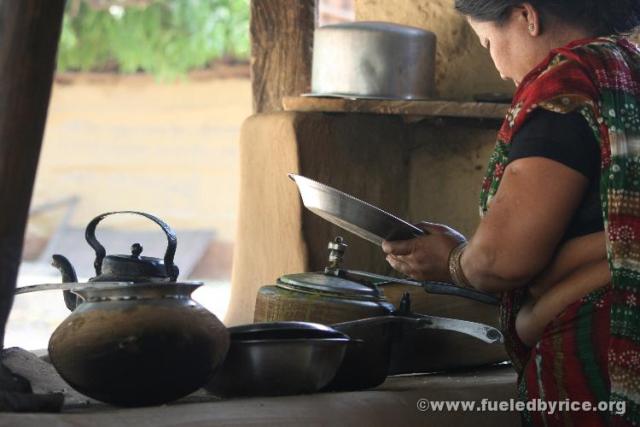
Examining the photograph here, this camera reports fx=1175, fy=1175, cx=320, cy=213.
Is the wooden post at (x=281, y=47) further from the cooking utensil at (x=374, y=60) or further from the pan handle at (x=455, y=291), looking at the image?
the pan handle at (x=455, y=291)

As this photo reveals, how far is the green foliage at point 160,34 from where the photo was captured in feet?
47.1

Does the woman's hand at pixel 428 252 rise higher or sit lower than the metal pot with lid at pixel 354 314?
→ higher

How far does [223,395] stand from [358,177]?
1.89m

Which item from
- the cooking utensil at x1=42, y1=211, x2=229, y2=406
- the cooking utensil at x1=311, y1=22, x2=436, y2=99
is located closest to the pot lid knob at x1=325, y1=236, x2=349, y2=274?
the cooking utensil at x1=42, y1=211, x2=229, y2=406

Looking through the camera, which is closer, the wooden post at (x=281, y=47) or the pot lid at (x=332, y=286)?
the pot lid at (x=332, y=286)

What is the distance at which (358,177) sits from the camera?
4566 millimetres

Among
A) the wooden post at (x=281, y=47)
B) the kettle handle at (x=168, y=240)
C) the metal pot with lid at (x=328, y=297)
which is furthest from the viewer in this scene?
the wooden post at (x=281, y=47)

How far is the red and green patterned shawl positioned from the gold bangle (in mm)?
295

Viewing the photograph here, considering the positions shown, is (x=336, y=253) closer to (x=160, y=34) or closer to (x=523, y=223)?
(x=523, y=223)

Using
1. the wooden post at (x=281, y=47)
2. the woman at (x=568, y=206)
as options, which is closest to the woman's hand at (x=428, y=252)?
the woman at (x=568, y=206)

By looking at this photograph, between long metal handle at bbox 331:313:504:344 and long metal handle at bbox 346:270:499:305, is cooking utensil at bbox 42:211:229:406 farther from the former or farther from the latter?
long metal handle at bbox 346:270:499:305

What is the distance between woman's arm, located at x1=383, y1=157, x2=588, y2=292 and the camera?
7.45 ft

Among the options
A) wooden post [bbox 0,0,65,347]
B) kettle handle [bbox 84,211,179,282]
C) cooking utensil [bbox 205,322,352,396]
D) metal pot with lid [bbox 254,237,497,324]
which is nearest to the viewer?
wooden post [bbox 0,0,65,347]

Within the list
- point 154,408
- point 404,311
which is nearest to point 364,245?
point 404,311
